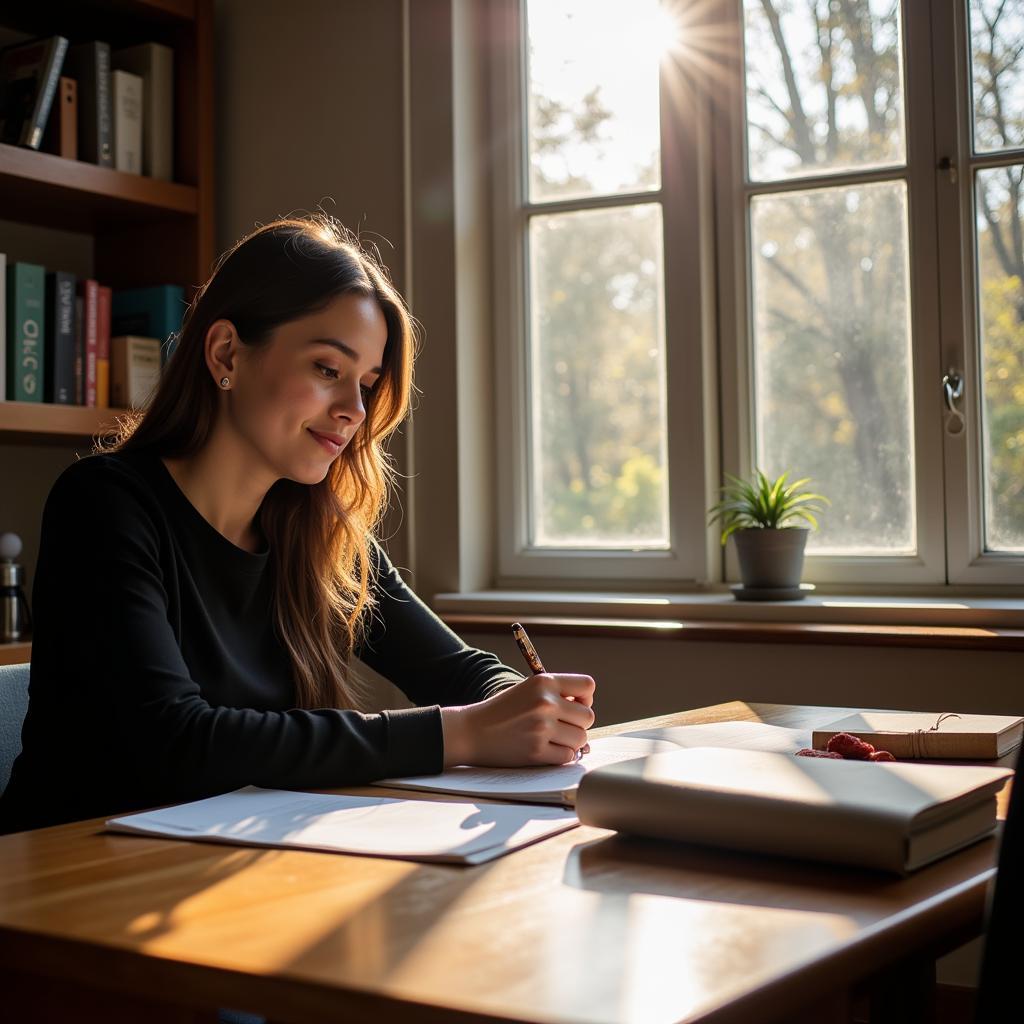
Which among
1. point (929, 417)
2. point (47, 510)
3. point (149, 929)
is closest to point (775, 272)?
point (929, 417)

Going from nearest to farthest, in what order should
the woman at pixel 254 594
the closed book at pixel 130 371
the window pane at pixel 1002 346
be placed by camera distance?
the woman at pixel 254 594 → the window pane at pixel 1002 346 → the closed book at pixel 130 371

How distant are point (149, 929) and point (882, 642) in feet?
5.46

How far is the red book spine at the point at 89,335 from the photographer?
9.14 feet

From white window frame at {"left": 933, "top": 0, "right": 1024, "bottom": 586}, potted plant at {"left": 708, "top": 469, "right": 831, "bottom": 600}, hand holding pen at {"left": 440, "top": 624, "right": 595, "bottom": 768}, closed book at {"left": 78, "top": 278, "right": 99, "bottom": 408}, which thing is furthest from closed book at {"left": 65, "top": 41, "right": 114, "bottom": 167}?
hand holding pen at {"left": 440, "top": 624, "right": 595, "bottom": 768}

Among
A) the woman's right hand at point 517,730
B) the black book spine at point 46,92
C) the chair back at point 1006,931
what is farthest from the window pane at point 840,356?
the chair back at point 1006,931

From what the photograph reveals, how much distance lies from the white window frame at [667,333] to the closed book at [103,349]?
2.82 ft

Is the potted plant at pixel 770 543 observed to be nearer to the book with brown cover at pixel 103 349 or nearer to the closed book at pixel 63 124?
the book with brown cover at pixel 103 349

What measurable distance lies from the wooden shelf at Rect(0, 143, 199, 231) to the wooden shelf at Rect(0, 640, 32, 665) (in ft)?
3.06

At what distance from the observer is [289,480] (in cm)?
183

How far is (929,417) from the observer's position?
245cm

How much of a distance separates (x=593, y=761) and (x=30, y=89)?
6.85 feet

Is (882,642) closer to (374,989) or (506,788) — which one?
(506,788)

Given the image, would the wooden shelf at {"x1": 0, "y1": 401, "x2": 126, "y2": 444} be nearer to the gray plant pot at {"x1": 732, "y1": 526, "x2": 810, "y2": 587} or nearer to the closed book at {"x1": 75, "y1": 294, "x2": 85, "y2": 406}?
the closed book at {"x1": 75, "y1": 294, "x2": 85, "y2": 406}

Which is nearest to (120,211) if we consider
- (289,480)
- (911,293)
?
(289,480)
